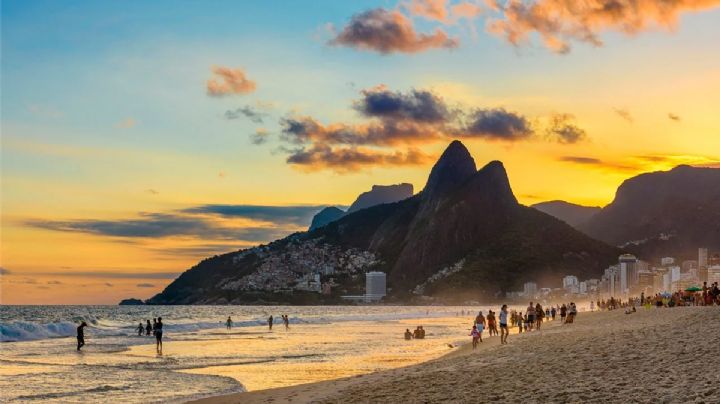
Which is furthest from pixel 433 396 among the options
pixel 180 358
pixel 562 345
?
pixel 180 358

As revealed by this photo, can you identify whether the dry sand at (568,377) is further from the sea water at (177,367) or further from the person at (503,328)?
the person at (503,328)

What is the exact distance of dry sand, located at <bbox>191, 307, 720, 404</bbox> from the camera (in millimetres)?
16547

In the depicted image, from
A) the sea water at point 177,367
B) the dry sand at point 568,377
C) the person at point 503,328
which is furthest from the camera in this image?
the person at point 503,328

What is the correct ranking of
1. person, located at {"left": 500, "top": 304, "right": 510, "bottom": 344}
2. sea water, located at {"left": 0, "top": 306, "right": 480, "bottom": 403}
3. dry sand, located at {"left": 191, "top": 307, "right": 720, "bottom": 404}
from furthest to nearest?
1. person, located at {"left": 500, "top": 304, "right": 510, "bottom": 344}
2. sea water, located at {"left": 0, "top": 306, "right": 480, "bottom": 403}
3. dry sand, located at {"left": 191, "top": 307, "right": 720, "bottom": 404}

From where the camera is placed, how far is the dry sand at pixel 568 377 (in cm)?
1655

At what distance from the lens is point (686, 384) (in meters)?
Result: 16.3

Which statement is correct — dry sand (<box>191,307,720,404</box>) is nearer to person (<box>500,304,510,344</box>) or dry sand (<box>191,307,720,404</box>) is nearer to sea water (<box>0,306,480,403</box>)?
sea water (<box>0,306,480,403</box>)

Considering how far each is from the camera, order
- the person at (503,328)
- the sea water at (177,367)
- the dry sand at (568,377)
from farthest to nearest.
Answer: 1. the person at (503,328)
2. the sea water at (177,367)
3. the dry sand at (568,377)

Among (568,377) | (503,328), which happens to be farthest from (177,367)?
(568,377)

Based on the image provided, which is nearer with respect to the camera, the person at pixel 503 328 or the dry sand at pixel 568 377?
the dry sand at pixel 568 377

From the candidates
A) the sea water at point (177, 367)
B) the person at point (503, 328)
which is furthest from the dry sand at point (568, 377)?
the person at point (503, 328)

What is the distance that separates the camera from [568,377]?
19.5 metres

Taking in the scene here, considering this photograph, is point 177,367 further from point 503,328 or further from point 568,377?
point 568,377

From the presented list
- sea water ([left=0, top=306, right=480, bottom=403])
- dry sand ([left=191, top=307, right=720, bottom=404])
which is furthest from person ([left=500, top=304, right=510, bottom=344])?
dry sand ([left=191, top=307, right=720, bottom=404])
